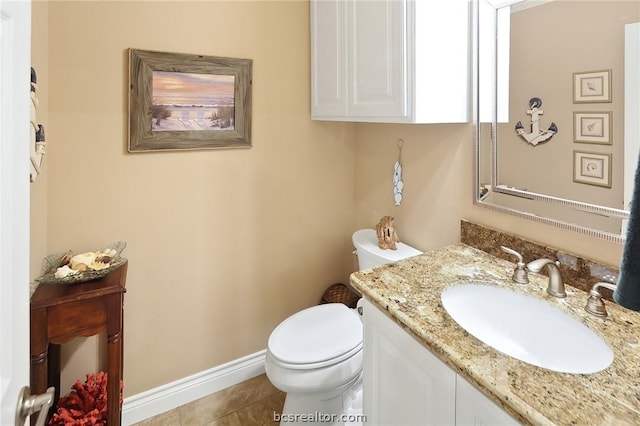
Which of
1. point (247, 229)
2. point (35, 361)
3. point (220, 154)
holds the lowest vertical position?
point (35, 361)

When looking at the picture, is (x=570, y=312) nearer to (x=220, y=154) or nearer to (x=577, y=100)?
(x=577, y=100)

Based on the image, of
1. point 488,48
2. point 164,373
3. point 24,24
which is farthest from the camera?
point 164,373

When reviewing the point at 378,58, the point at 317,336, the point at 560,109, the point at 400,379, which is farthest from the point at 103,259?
the point at 560,109

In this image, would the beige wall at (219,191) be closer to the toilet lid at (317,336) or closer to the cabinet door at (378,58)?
the cabinet door at (378,58)

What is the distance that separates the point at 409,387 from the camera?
1029mm

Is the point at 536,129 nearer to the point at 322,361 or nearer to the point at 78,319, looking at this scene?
the point at 322,361

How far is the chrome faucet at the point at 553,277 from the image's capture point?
1136 millimetres

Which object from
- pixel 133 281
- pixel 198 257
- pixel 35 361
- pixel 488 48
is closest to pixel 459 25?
pixel 488 48

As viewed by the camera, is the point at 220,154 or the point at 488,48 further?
the point at 220,154

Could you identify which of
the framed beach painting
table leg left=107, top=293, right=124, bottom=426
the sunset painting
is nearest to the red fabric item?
table leg left=107, top=293, right=124, bottom=426

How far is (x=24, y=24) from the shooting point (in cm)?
67

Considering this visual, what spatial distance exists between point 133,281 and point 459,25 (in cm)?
178

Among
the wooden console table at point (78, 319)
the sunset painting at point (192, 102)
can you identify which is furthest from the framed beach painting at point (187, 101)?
the wooden console table at point (78, 319)

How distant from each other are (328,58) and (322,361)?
143cm
